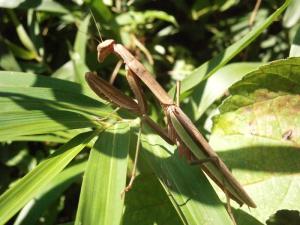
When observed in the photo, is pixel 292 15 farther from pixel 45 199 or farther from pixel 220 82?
pixel 45 199

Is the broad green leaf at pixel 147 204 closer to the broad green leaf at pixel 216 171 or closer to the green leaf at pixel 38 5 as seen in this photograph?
the broad green leaf at pixel 216 171

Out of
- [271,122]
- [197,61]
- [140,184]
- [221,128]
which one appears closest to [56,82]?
[140,184]

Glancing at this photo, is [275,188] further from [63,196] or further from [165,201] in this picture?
[63,196]

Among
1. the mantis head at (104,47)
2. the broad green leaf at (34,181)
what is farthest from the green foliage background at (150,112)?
the mantis head at (104,47)

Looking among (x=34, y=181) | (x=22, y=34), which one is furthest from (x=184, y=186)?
(x=22, y=34)

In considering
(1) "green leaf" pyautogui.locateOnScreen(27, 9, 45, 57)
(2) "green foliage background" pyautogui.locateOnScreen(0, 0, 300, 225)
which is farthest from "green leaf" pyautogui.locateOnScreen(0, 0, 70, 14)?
(1) "green leaf" pyautogui.locateOnScreen(27, 9, 45, 57)
